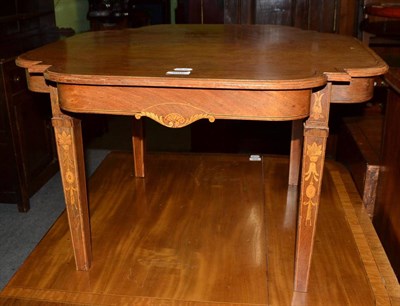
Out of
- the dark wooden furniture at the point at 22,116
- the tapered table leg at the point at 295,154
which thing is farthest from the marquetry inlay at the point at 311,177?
the dark wooden furniture at the point at 22,116

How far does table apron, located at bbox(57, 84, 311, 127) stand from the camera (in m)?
1.10

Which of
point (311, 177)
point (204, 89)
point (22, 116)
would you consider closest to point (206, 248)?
point (311, 177)

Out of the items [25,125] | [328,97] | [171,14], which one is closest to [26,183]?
[25,125]

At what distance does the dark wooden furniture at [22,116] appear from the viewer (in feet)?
7.07

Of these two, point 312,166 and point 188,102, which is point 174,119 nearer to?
point 188,102

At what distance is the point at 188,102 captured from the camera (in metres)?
1.13

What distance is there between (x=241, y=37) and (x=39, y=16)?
1.47m

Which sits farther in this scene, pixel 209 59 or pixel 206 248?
pixel 206 248

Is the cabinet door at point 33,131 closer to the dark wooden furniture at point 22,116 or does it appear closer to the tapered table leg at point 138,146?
the dark wooden furniture at point 22,116

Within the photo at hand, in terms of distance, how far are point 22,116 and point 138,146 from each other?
0.64 m

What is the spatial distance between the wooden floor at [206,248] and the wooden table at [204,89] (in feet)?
0.37

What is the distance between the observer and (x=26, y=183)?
231 centimetres

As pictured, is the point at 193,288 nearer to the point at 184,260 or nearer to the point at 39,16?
the point at 184,260

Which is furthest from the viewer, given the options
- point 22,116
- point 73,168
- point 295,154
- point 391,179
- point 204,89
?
point 22,116
